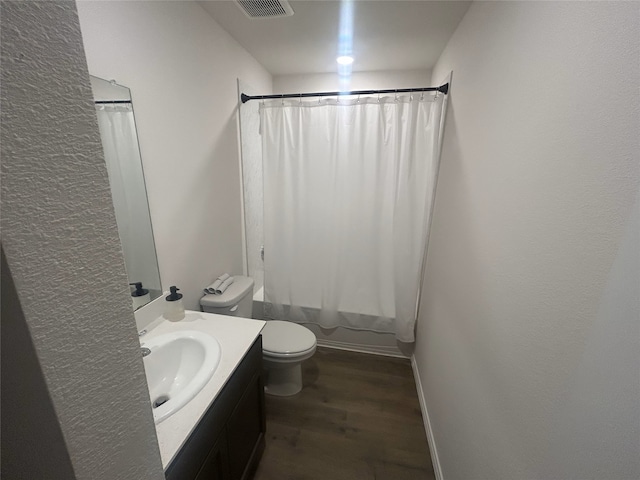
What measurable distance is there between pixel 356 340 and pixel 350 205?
121 cm

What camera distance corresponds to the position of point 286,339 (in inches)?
68.4

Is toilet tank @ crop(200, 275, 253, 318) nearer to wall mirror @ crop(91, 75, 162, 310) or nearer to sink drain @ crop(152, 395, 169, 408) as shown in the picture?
wall mirror @ crop(91, 75, 162, 310)

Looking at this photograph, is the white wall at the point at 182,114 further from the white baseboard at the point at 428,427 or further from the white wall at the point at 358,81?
the white baseboard at the point at 428,427

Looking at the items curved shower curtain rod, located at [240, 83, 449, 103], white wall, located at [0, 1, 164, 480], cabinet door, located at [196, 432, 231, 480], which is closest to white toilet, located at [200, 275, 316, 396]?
cabinet door, located at [196, 432, 231, 480]

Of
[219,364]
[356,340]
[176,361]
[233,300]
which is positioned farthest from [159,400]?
[356,340]

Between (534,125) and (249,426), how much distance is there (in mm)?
1603

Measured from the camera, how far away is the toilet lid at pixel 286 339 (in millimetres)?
1648

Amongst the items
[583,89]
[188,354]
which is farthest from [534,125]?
[188,354]

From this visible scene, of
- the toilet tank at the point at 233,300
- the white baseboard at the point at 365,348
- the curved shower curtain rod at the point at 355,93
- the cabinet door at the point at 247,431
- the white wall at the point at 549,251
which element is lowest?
the white baseboard at the point at 365,348

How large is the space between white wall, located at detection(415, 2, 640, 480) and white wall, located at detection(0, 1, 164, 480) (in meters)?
0.85

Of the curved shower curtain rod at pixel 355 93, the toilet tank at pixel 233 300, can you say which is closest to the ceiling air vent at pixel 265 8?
the curved shower curtain rod at pixel 355 93

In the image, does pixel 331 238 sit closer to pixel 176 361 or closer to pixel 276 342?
pixel 276 342

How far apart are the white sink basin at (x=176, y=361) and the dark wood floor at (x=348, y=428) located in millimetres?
751

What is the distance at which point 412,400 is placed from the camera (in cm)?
180
